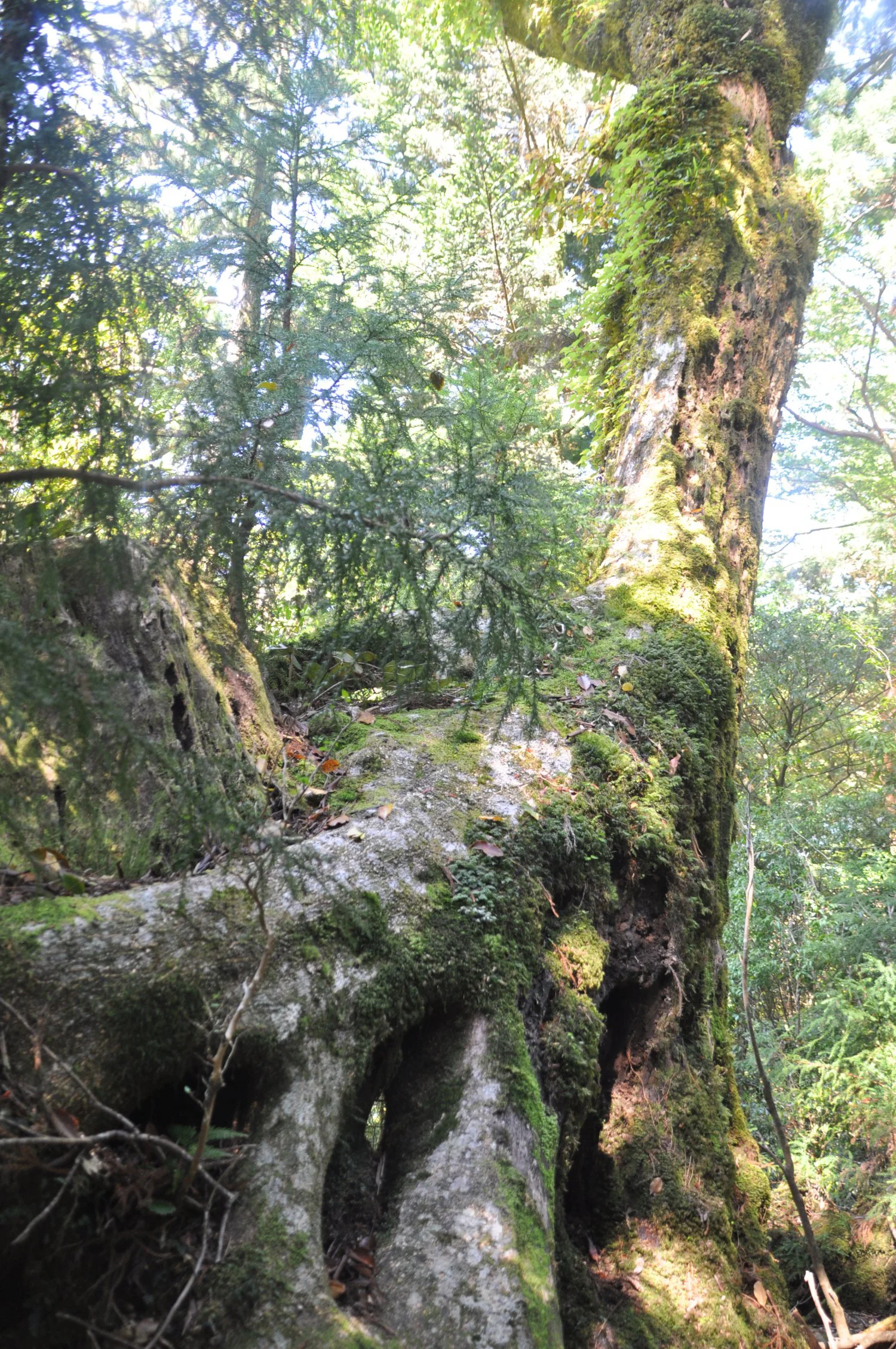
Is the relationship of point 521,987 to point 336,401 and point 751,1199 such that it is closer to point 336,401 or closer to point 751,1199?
point 751,1199

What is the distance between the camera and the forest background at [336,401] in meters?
2.57

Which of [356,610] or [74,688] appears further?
[356,610]

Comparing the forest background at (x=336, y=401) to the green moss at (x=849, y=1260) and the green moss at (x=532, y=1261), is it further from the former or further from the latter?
the green moss at (x=532, y=1261)

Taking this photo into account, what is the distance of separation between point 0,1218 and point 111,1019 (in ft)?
1.62

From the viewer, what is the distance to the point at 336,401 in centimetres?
427

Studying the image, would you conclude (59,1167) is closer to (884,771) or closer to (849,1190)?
(849,1190)

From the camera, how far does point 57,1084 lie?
81.6 inches

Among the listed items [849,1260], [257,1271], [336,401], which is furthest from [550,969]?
[849,1260]

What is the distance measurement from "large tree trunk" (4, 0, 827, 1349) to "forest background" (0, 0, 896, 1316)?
43cm

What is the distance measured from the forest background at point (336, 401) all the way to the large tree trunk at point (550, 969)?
17.0 inches

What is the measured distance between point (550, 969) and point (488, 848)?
582mm

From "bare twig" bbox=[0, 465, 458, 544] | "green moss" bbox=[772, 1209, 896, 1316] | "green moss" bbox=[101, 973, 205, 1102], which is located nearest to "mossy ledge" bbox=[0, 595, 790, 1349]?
"green moss" bbox=[101, 973, 205, 1102]

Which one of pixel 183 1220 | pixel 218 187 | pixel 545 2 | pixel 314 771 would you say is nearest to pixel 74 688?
pixel 183 1220

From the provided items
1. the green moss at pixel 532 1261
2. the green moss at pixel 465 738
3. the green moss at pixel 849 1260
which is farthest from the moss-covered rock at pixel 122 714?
the green moss at pixel 849 1260
